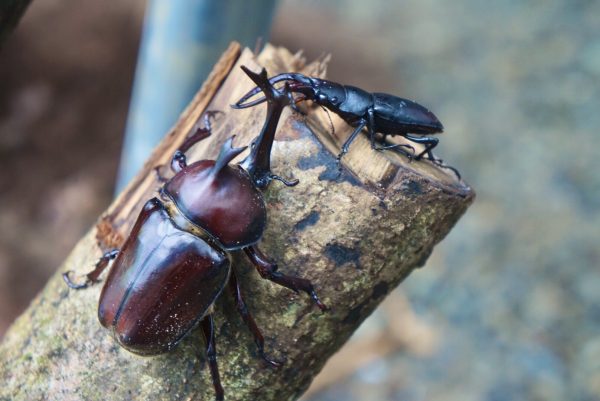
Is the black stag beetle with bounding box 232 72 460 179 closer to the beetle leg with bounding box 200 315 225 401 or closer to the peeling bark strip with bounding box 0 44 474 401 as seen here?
the peeling bark strip with bounding box 0 44 474 401

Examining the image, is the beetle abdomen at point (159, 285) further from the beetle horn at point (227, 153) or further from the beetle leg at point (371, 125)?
the beetle leg at point (371, 125)

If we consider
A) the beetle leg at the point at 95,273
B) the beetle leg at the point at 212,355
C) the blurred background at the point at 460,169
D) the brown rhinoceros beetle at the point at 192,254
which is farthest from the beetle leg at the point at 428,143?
the blurred background at the point at 460,169

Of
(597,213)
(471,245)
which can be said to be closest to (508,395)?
(471,245)

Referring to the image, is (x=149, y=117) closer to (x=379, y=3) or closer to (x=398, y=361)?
(x=398, y=361)

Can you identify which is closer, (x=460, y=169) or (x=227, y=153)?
(x=227, y=153)

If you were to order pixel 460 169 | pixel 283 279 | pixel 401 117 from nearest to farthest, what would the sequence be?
pixel 283 279 < pixel 401 117 < pixel 460 169

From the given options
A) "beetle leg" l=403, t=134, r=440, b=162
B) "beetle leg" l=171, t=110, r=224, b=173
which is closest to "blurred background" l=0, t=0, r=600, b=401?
"beetle leg" l=171, t=110, r=224, b=173

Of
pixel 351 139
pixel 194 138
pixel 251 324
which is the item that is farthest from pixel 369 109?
pixel 251 324

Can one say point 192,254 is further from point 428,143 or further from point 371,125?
point 428,143
